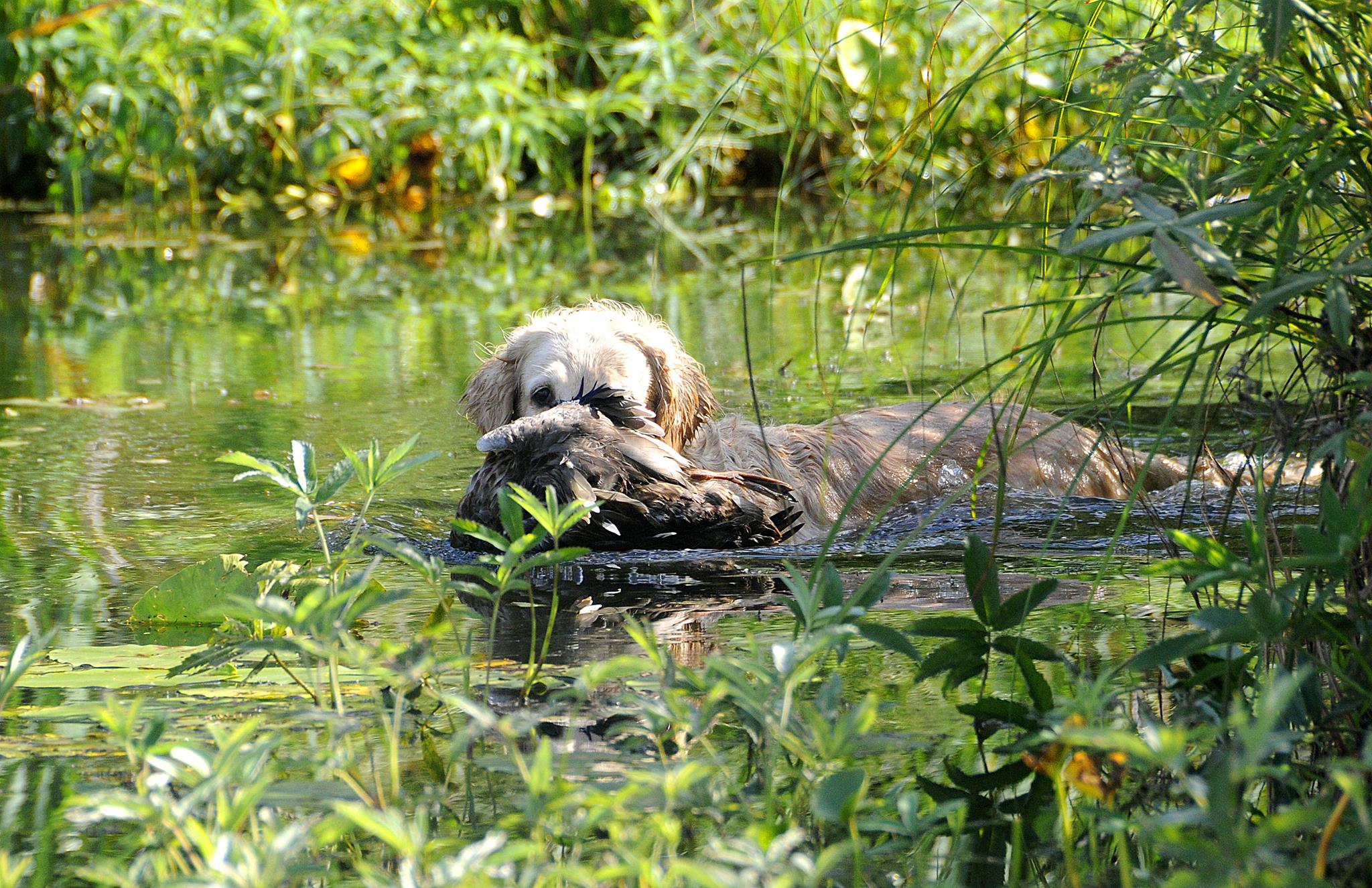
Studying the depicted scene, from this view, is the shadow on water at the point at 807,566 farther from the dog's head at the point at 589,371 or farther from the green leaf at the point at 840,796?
the green leaf at the point at 840,796

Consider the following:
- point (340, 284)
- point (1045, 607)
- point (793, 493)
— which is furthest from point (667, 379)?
point (340, 284)

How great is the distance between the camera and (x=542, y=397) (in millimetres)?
4273

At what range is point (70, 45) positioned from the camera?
37.4ft

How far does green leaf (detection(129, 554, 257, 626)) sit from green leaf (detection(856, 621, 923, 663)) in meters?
1.44

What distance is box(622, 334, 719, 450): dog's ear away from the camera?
178 inches

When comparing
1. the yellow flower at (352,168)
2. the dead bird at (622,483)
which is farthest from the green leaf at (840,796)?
the yellow flower at (352,168)

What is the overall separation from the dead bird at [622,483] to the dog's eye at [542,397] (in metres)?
0.27

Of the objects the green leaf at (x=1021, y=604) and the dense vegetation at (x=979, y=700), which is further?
the green leaf at (x=1021, y=604)

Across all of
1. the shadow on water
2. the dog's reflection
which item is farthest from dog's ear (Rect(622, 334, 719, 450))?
the dog's reflection

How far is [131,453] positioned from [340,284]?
357 cm

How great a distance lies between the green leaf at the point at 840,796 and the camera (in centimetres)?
171

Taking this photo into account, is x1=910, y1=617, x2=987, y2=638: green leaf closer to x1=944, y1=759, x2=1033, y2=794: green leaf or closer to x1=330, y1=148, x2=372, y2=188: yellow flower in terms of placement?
x1=944, y1=759, x2=1033, y2=794: green leaf

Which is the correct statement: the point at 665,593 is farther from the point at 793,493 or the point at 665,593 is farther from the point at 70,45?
the point at 70,45

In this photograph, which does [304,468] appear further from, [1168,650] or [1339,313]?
[1339,313]
